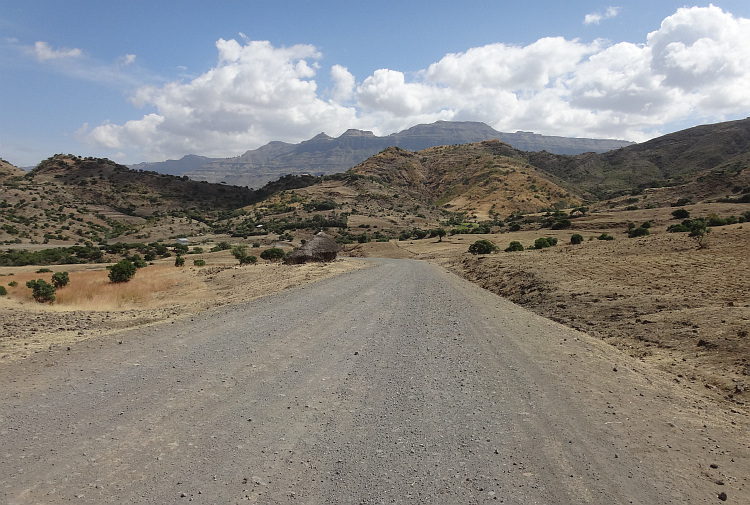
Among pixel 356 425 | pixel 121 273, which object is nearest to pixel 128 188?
pixel 121 273

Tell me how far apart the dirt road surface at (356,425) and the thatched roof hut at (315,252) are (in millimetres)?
19289

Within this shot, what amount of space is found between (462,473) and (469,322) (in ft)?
21.7

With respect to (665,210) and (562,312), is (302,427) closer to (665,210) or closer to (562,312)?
(562,312)

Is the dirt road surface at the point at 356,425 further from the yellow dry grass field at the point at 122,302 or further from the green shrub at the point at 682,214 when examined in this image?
the green shrub at the point at 682,214

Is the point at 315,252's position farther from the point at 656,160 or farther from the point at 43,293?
the point at 656,160

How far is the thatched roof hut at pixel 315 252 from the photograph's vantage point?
27844mm

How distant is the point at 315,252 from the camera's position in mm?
28359

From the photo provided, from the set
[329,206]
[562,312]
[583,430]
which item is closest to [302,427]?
[583,430]

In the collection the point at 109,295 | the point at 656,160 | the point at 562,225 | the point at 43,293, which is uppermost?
the point at 656,160

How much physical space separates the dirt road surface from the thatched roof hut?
759 inches

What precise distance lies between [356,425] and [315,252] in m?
23.9

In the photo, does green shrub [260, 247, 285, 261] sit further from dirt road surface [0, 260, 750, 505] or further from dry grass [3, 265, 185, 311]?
dirt road surface [0, 260, 750, 505]

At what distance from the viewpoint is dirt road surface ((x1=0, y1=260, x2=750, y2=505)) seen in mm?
3699

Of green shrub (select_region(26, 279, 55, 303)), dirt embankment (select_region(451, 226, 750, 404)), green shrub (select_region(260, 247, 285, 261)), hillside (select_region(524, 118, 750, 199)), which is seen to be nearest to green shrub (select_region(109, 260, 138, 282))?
green shrub (select_region(26, 279, 55, 303))
